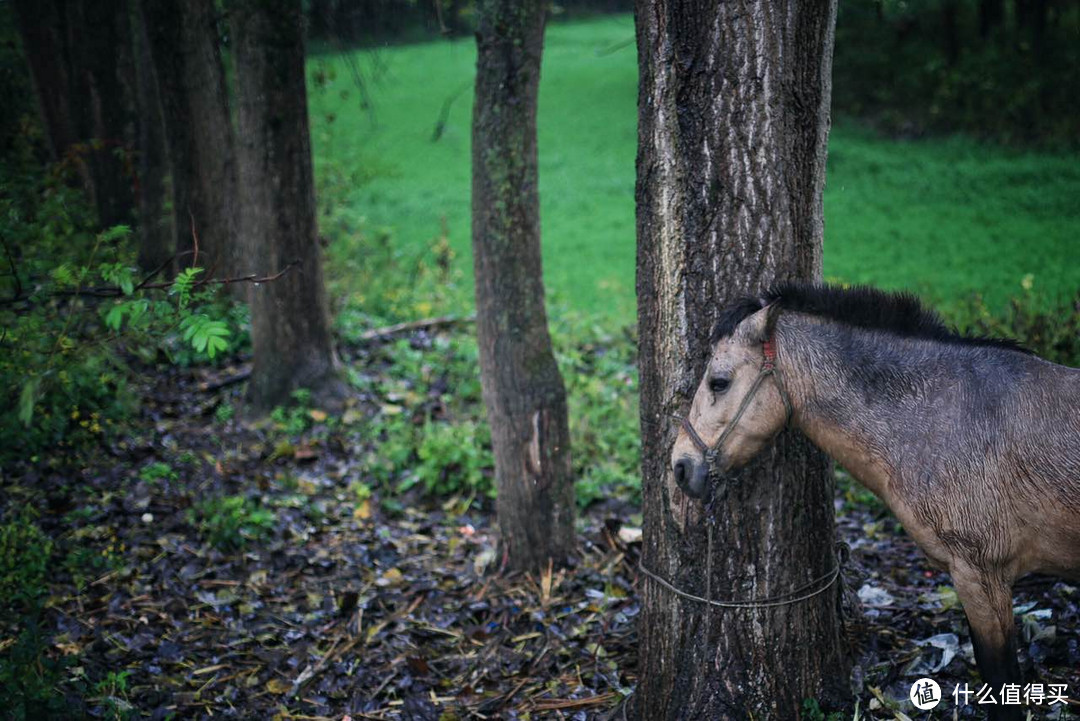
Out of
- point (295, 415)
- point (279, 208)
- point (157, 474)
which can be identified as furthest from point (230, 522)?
point (279, 208)

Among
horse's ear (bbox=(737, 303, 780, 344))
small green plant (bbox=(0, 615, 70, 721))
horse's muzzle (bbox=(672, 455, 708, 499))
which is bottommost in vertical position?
small green plant (bbox=(0, 615, 70, 721))

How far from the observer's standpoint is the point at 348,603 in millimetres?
5582

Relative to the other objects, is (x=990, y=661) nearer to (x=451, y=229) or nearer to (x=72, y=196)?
(x=72, y=196)

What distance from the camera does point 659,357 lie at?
3922 millimetres

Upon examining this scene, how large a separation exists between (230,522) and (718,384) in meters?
4.17

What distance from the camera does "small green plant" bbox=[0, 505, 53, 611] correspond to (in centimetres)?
521

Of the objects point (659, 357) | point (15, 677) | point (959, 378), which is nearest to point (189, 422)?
point (15, 677)

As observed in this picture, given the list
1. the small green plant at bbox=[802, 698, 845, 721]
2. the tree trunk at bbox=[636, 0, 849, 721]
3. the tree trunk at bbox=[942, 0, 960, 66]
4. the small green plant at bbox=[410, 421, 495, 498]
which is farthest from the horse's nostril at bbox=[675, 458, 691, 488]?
the tree trunk at bbox=[942, 0, 960, 66]

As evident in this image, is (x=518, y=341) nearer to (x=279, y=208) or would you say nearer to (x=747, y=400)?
(x=747, y=400)

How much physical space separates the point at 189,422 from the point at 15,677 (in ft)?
14.4

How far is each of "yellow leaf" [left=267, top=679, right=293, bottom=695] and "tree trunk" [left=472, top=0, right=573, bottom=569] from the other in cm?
171

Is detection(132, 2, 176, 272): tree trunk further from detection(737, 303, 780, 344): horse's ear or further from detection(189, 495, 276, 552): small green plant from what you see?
detection(737, 303, 780, 344): horse's ear

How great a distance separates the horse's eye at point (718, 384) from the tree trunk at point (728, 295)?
0.68ft

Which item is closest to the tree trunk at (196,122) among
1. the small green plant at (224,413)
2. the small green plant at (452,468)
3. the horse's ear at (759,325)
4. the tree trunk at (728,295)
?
the small green plant at (224,413)
